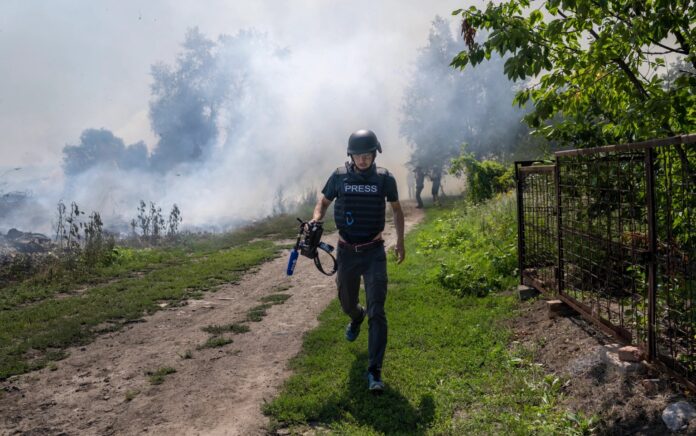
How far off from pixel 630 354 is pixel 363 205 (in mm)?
2389

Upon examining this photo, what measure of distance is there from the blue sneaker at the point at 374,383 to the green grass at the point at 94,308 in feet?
11.4

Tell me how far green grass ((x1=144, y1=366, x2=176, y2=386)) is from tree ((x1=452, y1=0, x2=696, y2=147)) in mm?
3912

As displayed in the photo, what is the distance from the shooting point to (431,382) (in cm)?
461

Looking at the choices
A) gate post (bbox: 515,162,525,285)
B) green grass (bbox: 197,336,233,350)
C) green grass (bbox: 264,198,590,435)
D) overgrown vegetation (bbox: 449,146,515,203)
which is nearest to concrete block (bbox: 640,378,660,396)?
green grass (bbox: 264,198,590,435)

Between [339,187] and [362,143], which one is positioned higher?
[362,143]

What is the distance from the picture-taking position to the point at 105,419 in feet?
14.1

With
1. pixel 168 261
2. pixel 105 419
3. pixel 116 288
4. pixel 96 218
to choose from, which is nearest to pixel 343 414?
pixel 105 419

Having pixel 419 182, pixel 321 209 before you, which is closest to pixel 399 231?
pixel 321 209

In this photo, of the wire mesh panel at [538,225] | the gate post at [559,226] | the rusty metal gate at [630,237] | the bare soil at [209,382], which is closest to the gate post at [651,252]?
the rusty metal gate at [630,237]

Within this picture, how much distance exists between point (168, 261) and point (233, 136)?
16593 mm

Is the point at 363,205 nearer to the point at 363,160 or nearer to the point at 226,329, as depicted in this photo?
the point at 363,160

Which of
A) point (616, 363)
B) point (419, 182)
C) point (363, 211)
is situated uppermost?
point (419, 182)

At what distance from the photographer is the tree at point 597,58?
3971 mm

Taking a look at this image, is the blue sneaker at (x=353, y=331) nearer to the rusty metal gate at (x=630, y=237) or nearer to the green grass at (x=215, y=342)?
the green grass at (x=215, y=342)
